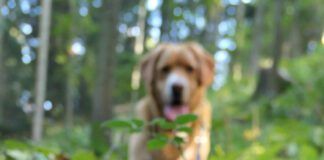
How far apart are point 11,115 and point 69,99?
154 cm

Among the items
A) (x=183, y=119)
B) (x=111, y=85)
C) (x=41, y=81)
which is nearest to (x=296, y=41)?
(x=111, y=85)

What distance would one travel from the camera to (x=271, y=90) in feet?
34.2

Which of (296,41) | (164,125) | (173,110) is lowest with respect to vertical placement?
(164,125)

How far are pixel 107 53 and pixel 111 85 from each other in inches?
13.5

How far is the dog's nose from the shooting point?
12.5ft

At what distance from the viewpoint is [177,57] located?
155 inches

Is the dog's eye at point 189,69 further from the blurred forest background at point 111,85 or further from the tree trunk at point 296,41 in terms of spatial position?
the tree trunk at point 296,41

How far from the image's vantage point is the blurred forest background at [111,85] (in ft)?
9.01

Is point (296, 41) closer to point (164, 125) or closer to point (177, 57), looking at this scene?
point (177, 57)

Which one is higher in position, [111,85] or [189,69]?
[111,85]

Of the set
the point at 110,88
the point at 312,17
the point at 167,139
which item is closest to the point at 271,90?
the point at 110,88

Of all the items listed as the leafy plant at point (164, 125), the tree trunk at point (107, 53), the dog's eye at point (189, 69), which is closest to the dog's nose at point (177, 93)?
the dog's eye at point (189, 69)

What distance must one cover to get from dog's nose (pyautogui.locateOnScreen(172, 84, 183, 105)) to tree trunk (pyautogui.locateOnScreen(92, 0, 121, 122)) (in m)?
1.40

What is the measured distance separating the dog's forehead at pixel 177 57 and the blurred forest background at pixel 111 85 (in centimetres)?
47
